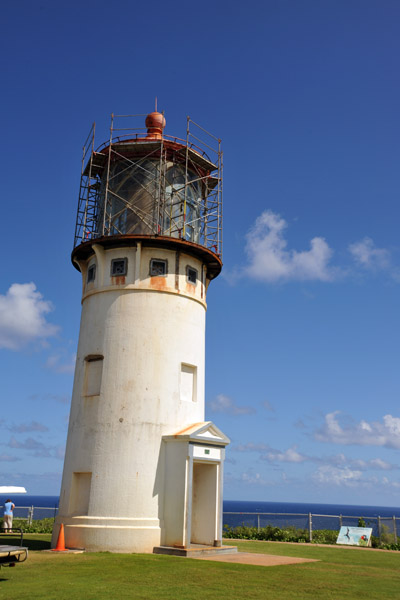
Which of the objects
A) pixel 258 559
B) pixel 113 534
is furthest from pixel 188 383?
pixel 258 559

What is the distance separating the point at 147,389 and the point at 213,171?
37.9 feet

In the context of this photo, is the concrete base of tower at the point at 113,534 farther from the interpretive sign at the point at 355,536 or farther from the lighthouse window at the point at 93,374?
the interpretive sign at the point at 355,536

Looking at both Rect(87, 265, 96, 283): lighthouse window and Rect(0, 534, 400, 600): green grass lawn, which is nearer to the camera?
Rect(0, 534, 400, 600): green grass lawn

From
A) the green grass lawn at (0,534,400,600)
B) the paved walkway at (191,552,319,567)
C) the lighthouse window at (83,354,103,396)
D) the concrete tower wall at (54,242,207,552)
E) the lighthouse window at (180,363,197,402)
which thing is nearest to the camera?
the green grass lawn at (0,534,400,600)

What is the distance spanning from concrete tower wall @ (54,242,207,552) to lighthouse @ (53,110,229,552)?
39 millimetres

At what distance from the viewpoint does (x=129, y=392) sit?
71.8 ft

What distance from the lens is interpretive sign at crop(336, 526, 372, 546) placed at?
1024 inches

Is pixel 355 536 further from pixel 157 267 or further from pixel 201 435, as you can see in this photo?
pixel 157 267

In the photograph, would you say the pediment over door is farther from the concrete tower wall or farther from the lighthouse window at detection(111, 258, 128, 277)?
the lighthouse window at detection(111, 258, 128, 277)

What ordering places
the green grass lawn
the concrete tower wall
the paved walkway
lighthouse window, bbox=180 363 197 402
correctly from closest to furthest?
the green grass lawn → the paved walkway → the concrete tower wall → lighthouse window, bbox=180 363 197 402

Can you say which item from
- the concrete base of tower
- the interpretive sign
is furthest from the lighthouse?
the interpretive sign

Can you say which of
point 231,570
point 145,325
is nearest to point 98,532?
point 231,570

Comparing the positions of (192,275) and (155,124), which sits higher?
(155,124)

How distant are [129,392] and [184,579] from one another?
8666mm
